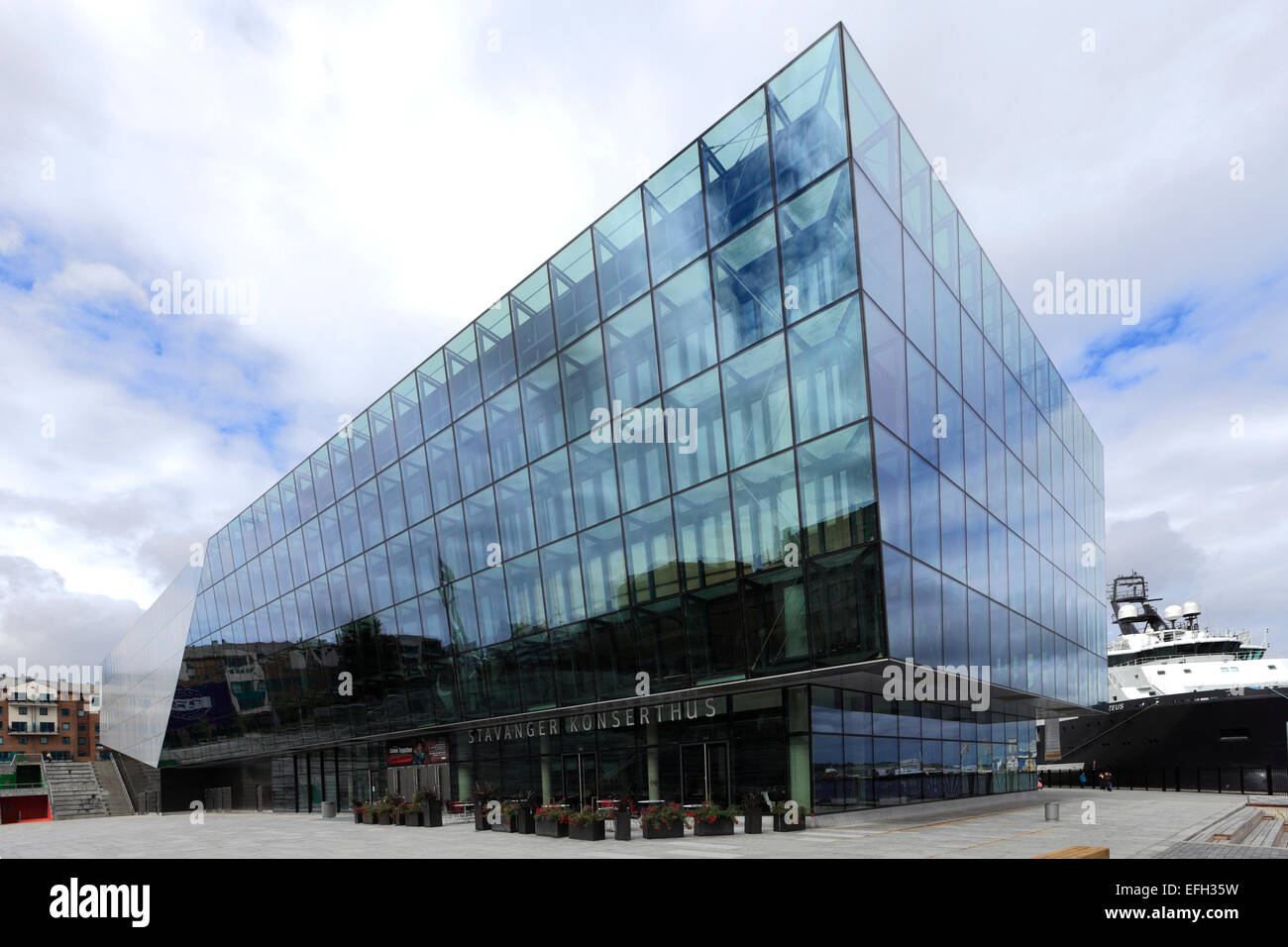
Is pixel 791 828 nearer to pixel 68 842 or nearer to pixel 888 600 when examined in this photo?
pixel 888 600

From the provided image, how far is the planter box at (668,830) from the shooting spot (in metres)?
21.8

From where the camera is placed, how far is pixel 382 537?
1622 inches

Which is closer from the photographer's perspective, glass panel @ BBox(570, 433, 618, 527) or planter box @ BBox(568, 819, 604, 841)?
planter box @ BBox(568, 819, 604, 841)

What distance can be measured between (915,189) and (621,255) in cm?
926

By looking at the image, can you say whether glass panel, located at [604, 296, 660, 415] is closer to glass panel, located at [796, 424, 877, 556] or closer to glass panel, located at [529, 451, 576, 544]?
glass panel, located at [529, 451, 576, 544]

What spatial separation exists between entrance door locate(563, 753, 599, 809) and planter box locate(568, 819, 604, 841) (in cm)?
749

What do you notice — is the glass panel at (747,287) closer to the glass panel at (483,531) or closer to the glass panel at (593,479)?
the glass panel at (593,479)

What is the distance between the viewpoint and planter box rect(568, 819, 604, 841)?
885 inches

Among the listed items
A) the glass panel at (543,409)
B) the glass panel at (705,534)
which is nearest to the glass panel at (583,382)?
the glass panel at (543,409)

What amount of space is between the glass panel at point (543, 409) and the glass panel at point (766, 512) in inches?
325

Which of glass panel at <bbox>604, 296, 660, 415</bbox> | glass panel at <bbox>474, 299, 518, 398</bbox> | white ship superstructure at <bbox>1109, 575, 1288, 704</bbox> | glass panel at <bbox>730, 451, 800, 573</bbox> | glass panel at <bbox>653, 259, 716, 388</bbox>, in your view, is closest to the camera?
glass panel at <bbox>730, 451, 800, 573</bbox>

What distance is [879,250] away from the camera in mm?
22875

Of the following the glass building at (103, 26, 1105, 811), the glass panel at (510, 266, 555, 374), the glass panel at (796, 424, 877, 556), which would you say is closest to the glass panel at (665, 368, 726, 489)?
the glass building at (103, 26, 1105, 811)
